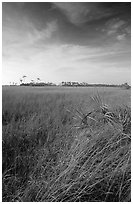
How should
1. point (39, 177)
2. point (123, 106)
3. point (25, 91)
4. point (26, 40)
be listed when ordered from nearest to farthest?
1. point (39, 177)
2. point (26, 40)
3. point (123, 106)
4. point (25, 91)

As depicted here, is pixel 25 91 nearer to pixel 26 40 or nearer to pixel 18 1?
pixel 26 40

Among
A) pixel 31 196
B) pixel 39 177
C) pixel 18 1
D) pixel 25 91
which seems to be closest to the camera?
pixel 31 196

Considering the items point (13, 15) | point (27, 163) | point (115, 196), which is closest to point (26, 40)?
point (13, 15)

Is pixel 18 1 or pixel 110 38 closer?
pixel 18 1

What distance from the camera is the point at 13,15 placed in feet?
8.19

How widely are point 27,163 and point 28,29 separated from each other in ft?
5.39

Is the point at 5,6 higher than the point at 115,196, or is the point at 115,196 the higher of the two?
the point at 5,6

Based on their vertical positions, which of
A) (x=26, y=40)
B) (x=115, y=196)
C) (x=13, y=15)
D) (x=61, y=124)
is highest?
(x=13, y=15)

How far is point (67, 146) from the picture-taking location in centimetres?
270

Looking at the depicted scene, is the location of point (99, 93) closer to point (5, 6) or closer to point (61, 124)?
point (61, 124)

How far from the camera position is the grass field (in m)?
1.97

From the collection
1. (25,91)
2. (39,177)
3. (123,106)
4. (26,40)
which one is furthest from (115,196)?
(25,91)

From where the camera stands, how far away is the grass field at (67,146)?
6.47ft

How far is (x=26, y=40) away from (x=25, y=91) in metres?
1.75
